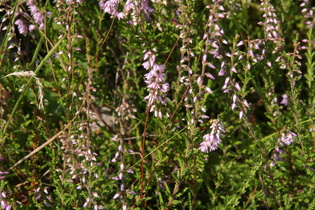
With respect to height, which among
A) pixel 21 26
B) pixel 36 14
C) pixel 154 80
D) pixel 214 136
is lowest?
pixel 214 136

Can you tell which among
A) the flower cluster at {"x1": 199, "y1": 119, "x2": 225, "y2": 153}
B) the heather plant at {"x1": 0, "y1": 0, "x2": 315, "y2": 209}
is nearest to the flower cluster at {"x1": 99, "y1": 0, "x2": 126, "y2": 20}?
the heather plant at {"x1": 0, "y1": 0, "x2": 315, "y2": 209}

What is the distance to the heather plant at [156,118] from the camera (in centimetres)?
297

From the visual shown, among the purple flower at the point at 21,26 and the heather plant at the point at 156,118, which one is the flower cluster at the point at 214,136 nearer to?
the heather plant at the point at 156,118

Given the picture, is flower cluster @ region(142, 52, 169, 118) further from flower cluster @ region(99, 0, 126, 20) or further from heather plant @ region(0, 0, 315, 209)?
flower cluster @ region(99, 0, 126, 20)

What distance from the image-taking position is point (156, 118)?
3.67m

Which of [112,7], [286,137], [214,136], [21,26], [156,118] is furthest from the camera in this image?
[21,26]

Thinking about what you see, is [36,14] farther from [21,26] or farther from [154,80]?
[154,80]

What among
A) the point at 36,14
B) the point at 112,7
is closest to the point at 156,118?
the point at 112,7

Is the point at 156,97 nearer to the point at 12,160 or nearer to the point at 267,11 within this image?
the point at 267,11

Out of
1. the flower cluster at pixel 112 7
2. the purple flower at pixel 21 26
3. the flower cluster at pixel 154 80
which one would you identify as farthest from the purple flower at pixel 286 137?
the purple flower at pixel 21 26

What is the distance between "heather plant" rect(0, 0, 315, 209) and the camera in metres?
2.97

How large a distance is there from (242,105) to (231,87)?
0.18 m

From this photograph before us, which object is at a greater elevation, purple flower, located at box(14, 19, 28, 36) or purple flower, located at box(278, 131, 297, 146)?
purple flower, located at box(14, 19, 28, 36)

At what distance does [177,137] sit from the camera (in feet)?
12.1
